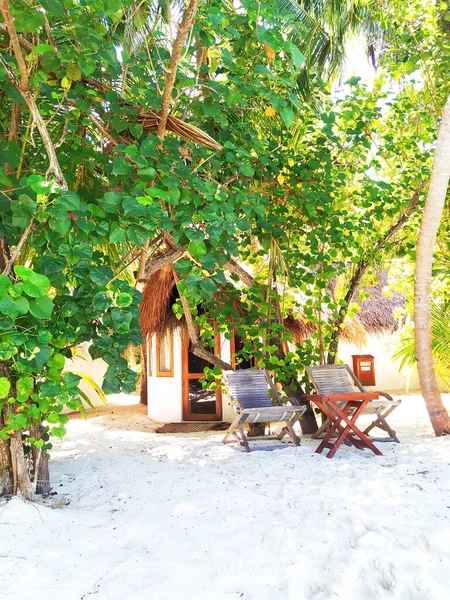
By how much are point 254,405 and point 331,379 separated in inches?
33.3

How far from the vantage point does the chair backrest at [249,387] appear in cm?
512

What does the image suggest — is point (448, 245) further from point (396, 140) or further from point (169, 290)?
point (169, 290)

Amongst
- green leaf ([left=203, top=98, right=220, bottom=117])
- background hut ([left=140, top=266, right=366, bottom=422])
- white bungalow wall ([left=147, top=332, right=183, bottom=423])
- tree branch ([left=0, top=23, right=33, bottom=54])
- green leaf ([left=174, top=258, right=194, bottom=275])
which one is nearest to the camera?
green leaf ([left=174, top=258, right=194, bottom=275])

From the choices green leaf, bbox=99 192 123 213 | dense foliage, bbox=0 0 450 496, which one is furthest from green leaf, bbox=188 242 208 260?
green leaf, bbox=99 192 123 213

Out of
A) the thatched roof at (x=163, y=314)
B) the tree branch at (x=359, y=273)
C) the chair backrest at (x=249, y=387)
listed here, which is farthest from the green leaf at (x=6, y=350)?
the thatched roof at (x=163, y=314)

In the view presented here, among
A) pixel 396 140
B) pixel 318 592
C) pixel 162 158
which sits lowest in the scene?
pixel 318 592

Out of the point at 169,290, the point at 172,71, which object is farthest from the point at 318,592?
→ the point at 169,290

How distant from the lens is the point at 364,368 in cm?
1105

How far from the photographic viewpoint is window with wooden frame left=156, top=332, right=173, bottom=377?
827cm

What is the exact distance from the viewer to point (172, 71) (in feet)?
8.61

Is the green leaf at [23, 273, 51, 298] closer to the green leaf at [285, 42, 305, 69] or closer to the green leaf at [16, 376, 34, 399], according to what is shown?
the green leaf at [16, 376, 34, 399]

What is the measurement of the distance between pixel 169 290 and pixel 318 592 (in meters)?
5.86

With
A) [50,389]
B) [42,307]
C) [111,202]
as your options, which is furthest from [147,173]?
[50,389]

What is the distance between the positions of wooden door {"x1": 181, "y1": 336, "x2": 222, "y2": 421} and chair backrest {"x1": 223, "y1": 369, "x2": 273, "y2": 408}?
270 centimetres
